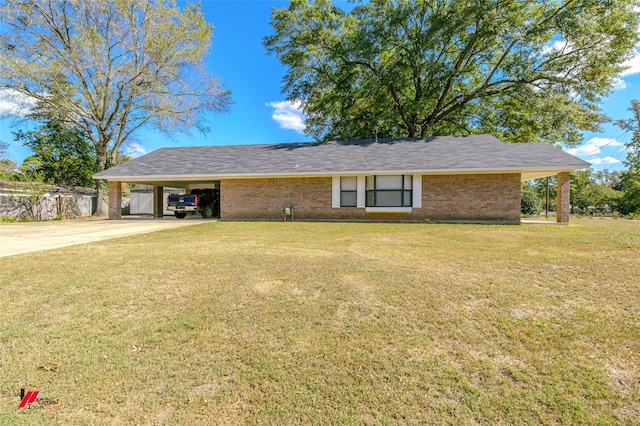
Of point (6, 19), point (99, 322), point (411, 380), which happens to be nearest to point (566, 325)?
point (411, 380)

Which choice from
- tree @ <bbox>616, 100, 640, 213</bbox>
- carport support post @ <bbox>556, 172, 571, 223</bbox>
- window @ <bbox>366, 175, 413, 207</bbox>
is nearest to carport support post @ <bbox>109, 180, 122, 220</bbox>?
window @ <bbox>366, 175, 413, 207</bbox>

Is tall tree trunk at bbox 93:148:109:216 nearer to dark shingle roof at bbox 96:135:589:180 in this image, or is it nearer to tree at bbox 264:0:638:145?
dark shingle roof at bbox 96:135:589:180

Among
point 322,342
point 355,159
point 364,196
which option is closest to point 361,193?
point 364,196

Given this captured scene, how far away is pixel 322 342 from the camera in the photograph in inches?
107

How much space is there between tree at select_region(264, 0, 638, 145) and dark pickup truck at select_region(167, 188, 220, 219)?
982 cm

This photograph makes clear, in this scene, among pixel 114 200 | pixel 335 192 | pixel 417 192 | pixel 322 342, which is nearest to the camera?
pixel 322 342

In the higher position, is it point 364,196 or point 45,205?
point 364,196

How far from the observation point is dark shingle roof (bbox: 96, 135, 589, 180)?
40.2ft

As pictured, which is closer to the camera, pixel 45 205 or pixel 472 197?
pixel 472 197

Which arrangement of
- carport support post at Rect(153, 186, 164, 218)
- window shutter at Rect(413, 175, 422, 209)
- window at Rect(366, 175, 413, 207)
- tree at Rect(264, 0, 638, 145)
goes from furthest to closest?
carport support post at Rect(153, 186, 164, 218) → tree at Rect(264, 0, 638, 145) → window at Rect(366, 175, 413, 207) → window shutter at Rect(413, 175, 422, 209)

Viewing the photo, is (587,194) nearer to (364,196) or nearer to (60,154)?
(364,196)

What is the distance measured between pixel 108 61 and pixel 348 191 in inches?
713

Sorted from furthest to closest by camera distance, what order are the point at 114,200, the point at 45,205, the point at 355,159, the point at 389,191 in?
the point at 45,205
the point at 114,200
the point at 355,159
the point at 389,191

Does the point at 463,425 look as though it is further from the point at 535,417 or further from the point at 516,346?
the point at 516,346
